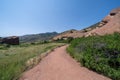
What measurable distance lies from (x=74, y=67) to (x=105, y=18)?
43145 millimetres

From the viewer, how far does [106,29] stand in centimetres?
4200

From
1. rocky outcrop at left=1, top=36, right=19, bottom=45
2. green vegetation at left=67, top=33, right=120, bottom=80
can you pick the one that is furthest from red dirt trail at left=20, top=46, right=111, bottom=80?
rocky outcrop at left=1, top=36, right=19, bottom=45

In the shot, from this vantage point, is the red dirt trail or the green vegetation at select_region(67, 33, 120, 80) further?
the green vegetation at select_region(67, 33, 120, 80)

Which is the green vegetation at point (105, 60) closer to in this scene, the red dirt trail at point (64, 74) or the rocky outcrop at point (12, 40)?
the red dirt trail at point (64, 74)

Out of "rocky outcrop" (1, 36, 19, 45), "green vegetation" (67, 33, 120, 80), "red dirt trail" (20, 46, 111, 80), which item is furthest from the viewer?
"rocky outcrop" (1, 36, 19, 45)

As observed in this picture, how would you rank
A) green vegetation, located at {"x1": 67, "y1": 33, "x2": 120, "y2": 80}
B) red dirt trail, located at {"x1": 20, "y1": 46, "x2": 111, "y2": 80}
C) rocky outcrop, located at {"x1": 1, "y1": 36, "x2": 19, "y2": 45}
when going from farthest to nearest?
rocky outcrop, located at {"x1": 1, "y1": 36, "x2": 19, "y2": 45}, green vegetation, located at {"x1": 67, "y1": 33, "x2": 120, "y2": 80}, red dirt trail, located at {"x1": 20, "y1": 46, "x2": 111, "y2": 80}

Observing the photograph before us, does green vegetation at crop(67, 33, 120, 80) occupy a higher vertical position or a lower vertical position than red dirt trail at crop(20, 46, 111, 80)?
higher

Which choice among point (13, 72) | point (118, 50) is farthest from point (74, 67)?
point (13, 72)

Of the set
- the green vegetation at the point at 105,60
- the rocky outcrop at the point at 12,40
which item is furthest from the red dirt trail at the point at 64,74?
the rocky outcrop at the point at 12,40

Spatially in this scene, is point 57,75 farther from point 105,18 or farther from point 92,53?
point 105,18

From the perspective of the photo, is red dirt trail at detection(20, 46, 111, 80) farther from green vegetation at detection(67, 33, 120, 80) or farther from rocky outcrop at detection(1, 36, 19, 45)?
rocky outcrop at detection(1, 36, 19, 45)

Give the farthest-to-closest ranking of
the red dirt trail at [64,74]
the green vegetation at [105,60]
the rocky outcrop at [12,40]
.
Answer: the rocky outcrop at [12,40] → the green vegetation at [105,60] → the red dirt trail at [64,74]

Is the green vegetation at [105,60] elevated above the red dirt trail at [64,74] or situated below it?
above

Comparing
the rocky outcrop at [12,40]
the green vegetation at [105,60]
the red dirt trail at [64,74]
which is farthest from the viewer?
the rocky outcrop at [12,40]
